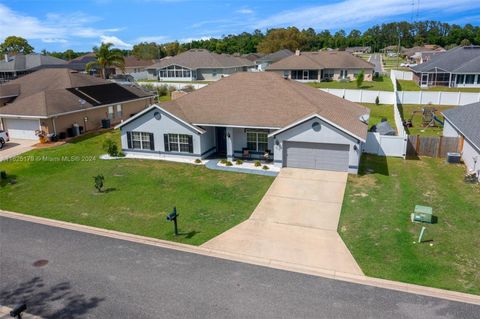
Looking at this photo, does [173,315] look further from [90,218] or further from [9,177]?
[9,177]

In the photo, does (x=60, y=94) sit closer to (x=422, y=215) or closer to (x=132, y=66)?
(x=422, y=215)

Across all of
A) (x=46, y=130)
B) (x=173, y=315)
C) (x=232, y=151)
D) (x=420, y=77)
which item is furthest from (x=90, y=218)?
(x=420, y=77)

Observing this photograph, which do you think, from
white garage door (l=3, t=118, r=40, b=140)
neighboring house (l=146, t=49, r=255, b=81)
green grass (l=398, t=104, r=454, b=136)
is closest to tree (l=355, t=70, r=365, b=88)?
green grass (l=398, t=104, r=454, b=136)

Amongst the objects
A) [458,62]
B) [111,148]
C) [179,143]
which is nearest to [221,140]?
[179,143]

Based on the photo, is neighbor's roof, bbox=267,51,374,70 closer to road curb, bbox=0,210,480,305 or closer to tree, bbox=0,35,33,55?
road curb, bbox=0,210,480,305

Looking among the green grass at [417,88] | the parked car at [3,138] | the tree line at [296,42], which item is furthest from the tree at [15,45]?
the green grass at [417,88]

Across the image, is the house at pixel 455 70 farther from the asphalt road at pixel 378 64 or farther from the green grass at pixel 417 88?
the asphalt road at pixel 378 64
